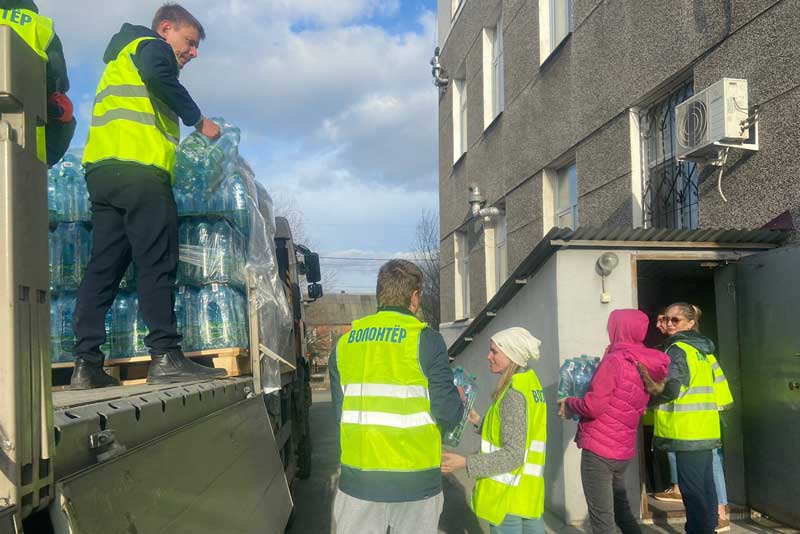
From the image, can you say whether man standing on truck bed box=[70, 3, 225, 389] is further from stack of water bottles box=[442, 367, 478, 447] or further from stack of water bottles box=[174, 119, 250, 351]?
stack of water bottles box=[442, 367, 478, 447]

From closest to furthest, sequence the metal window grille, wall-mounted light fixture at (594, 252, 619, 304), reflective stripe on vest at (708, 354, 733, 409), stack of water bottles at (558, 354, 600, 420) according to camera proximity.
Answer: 1. reflective stripe on vest at (708, 354, 733, 409)
2. stack of water bottles at (558, 354, 600, 420)
3. wall-mounted light fixture at (594, 252, 619, 304)
4. the metal window grille

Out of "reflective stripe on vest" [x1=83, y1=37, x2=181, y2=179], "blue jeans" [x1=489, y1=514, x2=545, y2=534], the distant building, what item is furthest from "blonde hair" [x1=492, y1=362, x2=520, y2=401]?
the distant building

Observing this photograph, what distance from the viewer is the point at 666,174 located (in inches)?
287

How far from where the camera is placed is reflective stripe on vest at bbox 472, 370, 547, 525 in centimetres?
365

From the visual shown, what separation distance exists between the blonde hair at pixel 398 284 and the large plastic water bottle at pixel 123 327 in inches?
72.8

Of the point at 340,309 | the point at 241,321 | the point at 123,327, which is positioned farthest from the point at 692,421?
the point at 340,309

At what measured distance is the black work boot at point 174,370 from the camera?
3404mm

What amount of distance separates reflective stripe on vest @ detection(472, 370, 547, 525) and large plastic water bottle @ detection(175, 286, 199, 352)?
2.00 meters

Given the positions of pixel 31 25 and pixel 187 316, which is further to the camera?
pixel 187 316

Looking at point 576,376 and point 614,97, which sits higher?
point 614,97

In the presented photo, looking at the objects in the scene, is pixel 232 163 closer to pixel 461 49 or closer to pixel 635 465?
pixel 635 465

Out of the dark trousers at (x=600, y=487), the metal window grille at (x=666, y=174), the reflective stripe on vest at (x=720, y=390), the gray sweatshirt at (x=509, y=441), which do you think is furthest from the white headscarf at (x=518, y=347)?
the metal window grille at (x=666, y=174)

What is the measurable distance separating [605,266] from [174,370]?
3.91 meters

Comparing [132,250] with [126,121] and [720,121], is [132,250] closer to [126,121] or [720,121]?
[126,121]
